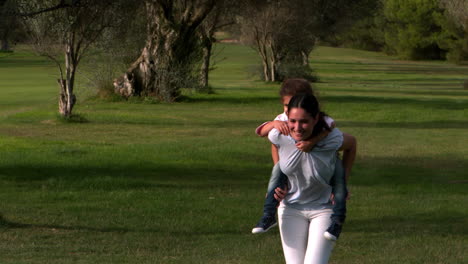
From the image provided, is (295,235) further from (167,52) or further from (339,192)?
(167,52)

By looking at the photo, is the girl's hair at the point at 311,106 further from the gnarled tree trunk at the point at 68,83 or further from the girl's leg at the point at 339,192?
the gnarled tree trunk at the point at 68,83

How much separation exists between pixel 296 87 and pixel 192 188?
743 cm

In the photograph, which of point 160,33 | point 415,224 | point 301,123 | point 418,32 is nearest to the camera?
point 301,123

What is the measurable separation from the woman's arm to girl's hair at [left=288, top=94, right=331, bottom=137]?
21 centimetres

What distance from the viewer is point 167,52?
31.1m

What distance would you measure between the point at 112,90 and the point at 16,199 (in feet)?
70.1

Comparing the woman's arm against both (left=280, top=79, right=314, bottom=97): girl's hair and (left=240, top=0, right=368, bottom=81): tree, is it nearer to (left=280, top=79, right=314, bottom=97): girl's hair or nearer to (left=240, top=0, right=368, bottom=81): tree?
(left=280, top=79, right=314, bottom=97): girl's hair

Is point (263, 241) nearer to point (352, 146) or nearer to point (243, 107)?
point (352, 146)

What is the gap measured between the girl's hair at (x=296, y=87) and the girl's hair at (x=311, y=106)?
0.10 m

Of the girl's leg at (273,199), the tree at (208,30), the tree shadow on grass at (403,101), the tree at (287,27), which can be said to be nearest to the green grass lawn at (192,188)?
the girl's leg at (273,199)

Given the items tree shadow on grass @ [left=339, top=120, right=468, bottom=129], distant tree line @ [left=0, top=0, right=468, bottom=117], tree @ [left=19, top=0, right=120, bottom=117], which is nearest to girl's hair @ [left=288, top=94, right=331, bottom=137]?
distant tree line @ [left=0, top=0, right=468, bottom=117]

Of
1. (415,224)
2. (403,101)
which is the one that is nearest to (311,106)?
(415,224)

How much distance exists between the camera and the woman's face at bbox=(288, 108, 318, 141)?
5133 millimetres

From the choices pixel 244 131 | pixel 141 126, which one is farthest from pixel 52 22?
pixel 244 131
